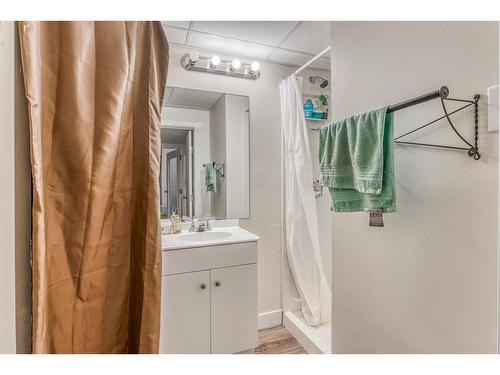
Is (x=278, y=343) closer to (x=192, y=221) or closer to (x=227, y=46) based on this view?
(x=192, y=221)

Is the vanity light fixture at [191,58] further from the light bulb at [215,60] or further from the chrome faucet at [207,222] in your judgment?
the chrome faucet at [207,222]

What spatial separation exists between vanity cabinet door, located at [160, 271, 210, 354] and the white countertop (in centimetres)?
17

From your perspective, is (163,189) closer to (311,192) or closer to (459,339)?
(311,192)

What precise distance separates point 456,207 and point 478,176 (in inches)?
4.6

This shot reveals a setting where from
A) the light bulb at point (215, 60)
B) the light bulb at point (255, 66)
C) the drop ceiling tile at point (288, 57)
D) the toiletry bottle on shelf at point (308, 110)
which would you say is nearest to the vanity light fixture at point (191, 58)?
the light bulb at point (215, 60)

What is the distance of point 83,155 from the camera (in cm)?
53

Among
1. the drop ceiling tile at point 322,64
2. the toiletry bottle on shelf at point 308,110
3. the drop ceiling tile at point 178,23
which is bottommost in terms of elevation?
the toiletry bottle on shelf at point 308,110

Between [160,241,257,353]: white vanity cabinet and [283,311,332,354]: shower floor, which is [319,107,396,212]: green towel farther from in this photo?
[283,311,332,354]: shower floor

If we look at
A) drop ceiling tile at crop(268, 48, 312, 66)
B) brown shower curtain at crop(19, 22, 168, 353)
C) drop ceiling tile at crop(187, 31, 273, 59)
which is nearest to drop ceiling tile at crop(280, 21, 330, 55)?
drop ceiling tile at crop(268, 48, 312, 66)

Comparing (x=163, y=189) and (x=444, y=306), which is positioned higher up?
(x=163, y=189)

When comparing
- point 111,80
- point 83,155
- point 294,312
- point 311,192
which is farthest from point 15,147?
point 294,312

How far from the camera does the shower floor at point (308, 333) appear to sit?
167cm

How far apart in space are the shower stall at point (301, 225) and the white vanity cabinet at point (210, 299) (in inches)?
19.0
